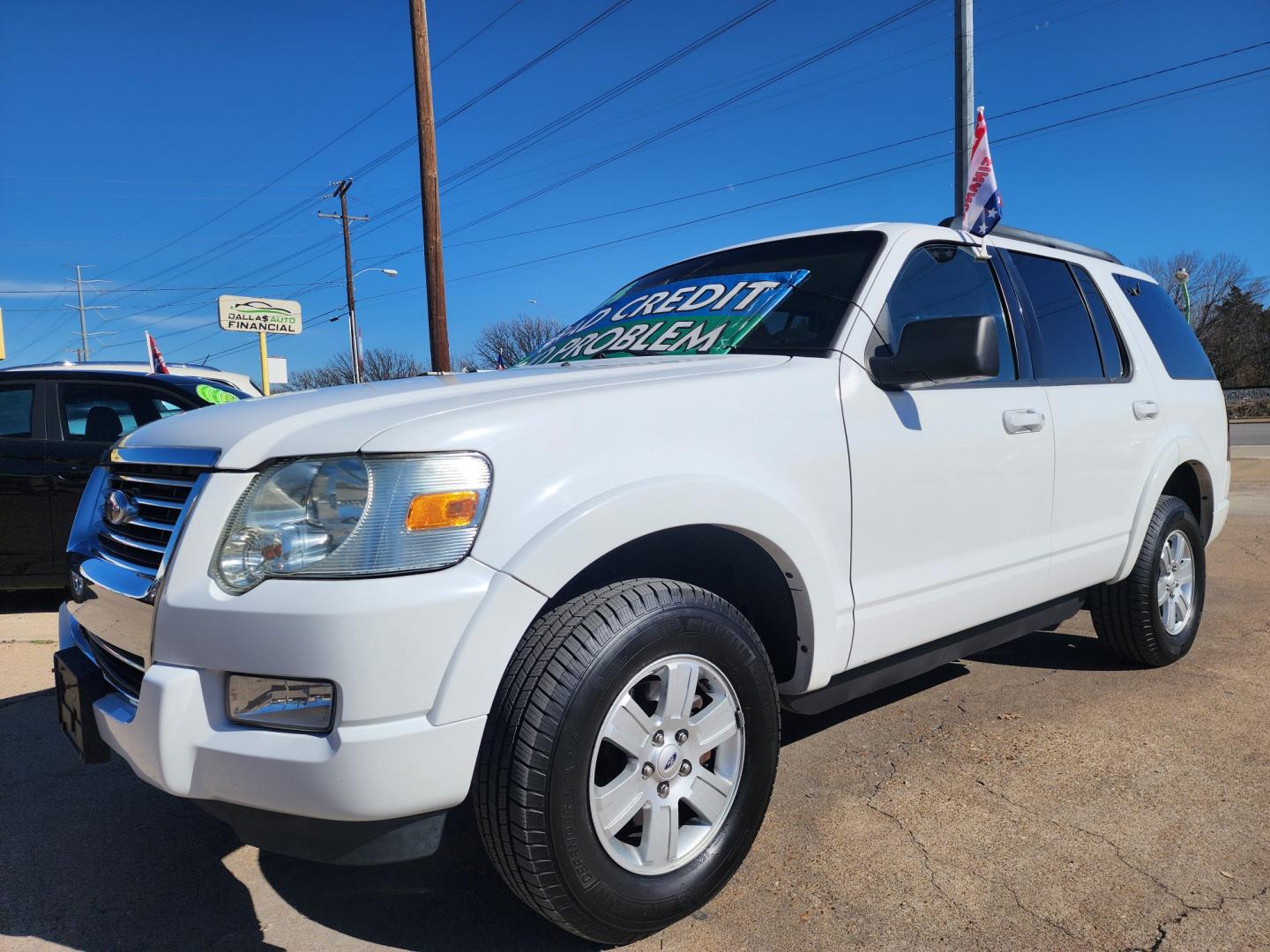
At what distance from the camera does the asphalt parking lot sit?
2.22 m

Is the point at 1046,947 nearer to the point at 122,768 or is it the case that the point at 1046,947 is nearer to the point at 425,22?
the point at 122,768

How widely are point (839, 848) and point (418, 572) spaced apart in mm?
1576

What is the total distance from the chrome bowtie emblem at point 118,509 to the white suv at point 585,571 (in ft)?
0.04

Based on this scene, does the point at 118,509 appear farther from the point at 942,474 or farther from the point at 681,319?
the point at 942,474

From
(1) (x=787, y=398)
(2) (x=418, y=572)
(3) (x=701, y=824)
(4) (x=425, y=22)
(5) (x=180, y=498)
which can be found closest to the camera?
(2) (x=418, y=572)

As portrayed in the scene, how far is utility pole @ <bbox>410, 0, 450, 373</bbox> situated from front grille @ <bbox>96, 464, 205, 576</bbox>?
1063 centimetres

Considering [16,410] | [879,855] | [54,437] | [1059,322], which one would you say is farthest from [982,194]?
[16,410]

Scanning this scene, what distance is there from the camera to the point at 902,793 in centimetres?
294

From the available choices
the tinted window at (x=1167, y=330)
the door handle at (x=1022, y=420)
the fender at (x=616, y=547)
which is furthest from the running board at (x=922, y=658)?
the tinted window at (x=1167, y=330)

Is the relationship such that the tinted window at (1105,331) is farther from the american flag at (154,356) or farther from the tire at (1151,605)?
the american flag at (154,356)

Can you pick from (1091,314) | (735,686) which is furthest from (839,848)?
(1091,314)

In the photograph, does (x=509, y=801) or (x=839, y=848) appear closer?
(x=509, y=801)

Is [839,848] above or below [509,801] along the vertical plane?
below

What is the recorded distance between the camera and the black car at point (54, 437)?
565 cm
